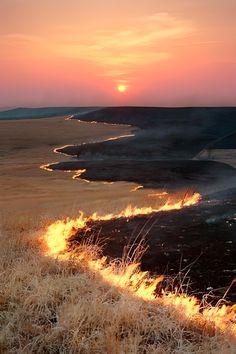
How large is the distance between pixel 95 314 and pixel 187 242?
7.37 metres

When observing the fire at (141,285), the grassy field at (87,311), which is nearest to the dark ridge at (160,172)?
the fire at (141,285)

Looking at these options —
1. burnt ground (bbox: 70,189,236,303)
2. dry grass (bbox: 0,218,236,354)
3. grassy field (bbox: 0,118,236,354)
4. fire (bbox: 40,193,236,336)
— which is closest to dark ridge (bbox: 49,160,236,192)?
burnt ground (bbox: 70,189,236,303)

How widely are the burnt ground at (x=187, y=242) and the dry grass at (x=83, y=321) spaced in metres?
2.30

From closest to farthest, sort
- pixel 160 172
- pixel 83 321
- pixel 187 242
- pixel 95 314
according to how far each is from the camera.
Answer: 1. pixel 83 321
2. pixel 95 314
3. pixel 187 242
4. pixel 160 172

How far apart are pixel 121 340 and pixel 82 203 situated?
46.9 feet

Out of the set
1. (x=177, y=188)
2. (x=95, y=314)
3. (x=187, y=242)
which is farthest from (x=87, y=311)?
(x=177, y=188)

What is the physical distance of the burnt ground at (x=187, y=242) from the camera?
491 inches

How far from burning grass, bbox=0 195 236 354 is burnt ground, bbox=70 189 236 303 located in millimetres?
1069

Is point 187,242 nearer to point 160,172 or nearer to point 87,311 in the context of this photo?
point 87,311

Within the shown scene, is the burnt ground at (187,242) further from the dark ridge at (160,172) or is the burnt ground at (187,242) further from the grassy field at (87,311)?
the dark ridge at (160,172)

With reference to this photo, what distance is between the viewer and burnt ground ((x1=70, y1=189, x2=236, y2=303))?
12.5 metres

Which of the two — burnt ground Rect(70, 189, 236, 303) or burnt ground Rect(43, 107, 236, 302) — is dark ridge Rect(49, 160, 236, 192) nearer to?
burnt ground Rect(43, 107, 236, 302)

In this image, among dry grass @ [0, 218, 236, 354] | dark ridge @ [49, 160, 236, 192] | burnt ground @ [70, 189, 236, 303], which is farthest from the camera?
dark ridge @ [49, 160, 236, 192]

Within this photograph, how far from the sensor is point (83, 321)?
28.5ft
